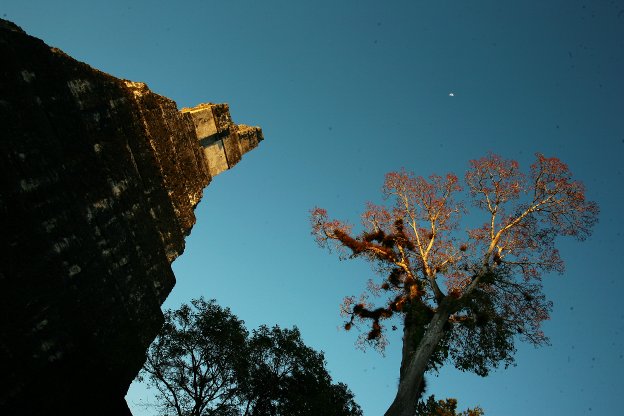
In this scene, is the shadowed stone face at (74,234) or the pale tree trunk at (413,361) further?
the pale tree trunk at (413,361)

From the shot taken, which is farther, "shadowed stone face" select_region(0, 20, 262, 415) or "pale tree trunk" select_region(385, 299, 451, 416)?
"pale tree trunk" select_region(385, 299, 451, 416)

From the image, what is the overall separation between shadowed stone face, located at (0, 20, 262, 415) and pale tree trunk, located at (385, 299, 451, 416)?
20.3 feet

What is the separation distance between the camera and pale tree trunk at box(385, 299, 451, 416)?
8883 mm

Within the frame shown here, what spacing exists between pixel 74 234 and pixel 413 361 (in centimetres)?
866

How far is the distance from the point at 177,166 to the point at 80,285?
380 centimetres

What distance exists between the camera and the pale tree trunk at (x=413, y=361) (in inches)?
350

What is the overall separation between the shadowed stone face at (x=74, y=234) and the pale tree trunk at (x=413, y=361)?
20.3ft

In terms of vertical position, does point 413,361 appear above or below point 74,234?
above

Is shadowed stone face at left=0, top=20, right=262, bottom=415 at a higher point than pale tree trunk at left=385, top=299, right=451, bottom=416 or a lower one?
lower

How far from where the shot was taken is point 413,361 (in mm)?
9898

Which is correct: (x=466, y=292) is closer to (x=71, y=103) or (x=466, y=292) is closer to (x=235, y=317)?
(x=235, y=317)

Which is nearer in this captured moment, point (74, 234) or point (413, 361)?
point (74, 234)

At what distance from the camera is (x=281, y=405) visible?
1480 centimetres

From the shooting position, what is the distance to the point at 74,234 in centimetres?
444
